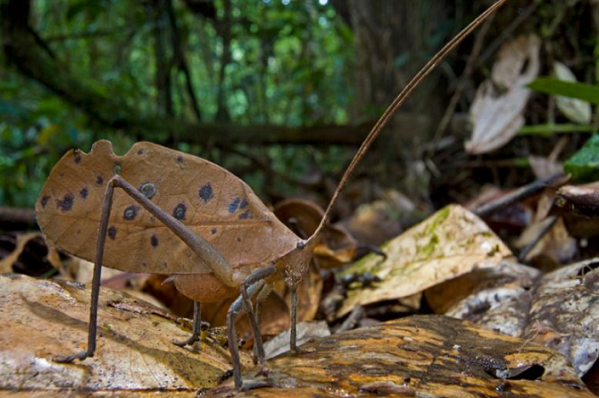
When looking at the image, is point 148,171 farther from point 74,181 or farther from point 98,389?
point 98,389

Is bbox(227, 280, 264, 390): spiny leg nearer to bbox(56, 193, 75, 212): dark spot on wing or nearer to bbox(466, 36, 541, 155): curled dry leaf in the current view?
bbox(56, 193, 75, 212): dark spot on wing

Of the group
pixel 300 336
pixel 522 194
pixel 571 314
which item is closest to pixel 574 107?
pixel 522 194

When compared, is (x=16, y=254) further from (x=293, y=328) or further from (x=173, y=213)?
(x=293, y=328)


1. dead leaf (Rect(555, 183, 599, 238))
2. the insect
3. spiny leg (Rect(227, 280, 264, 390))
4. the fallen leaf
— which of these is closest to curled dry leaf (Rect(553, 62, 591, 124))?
the fallen leaf

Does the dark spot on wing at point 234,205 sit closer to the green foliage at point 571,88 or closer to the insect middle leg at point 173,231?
the insect middle leg at point 173,231

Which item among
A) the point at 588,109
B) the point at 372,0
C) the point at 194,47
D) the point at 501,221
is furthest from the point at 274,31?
the point at 501,221

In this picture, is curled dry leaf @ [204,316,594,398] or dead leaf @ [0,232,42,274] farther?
dead leaf @ [0,232,42,274]
